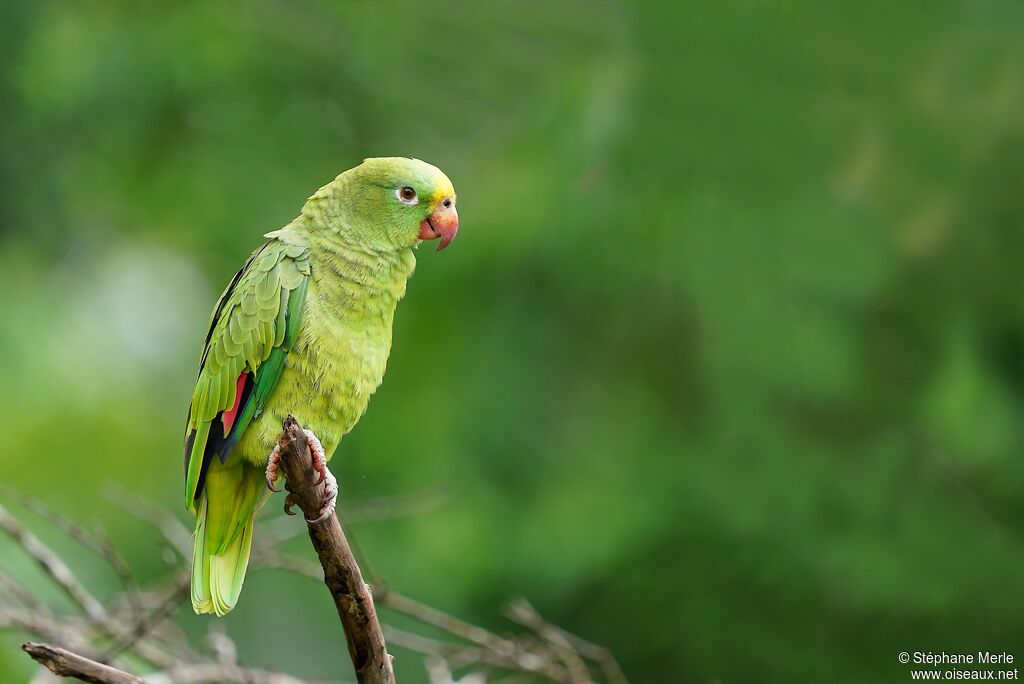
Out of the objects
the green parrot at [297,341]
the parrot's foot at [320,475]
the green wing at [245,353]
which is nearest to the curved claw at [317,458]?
the parrot's foot at [320,475]

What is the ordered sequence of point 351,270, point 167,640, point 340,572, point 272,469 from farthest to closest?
point 167,640
point 351,270
point 272,469
point 340,572

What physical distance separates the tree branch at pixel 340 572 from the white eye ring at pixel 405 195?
65 cm

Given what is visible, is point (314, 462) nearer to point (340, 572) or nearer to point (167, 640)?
point (340, 572)

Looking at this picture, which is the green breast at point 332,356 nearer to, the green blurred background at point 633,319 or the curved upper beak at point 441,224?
the curved upper beak at point 441,224

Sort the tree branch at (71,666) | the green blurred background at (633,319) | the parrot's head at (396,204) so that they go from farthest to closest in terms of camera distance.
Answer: the green blurred background at (633,319) → the parrot's head at (396,204) → the tree branch at (71,666)

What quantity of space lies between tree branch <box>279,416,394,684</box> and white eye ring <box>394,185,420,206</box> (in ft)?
2.13

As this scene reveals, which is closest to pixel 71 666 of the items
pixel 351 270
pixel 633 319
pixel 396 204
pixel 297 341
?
pixel 297 341

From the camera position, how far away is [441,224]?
2.64 metres

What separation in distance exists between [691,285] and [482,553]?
5.98ft

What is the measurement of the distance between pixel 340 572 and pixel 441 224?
2.83 ft

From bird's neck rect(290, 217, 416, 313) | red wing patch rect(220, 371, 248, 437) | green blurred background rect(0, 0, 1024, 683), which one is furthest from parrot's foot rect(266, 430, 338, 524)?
green blurred background rect(0, 0, 1024, 683)

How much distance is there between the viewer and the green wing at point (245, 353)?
2492 millimetres

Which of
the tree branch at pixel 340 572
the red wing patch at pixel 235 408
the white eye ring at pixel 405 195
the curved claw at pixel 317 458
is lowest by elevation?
the tree branch at pixel 340 572

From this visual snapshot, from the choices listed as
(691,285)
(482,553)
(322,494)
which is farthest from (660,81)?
(322,494)
